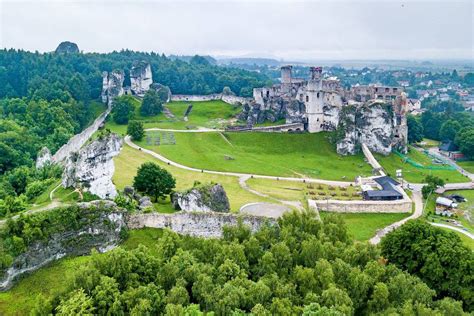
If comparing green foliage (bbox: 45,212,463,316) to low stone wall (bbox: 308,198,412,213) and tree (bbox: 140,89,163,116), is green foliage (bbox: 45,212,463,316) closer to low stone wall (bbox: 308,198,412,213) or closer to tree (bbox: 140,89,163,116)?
low stone wall (bbox: 308,198,412,213)

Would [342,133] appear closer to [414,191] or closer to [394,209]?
[414,191]

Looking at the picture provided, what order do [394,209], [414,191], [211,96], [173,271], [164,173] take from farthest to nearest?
[211,96] → [414,191] → [394,209] → [164,173] → [173,271]

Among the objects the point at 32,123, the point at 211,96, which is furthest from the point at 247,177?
the point at 211,96

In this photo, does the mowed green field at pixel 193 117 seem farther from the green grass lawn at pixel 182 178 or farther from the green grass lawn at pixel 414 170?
the green grass lawn at pixel 414 170

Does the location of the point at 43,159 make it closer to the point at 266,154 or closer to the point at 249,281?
the point at 266,154

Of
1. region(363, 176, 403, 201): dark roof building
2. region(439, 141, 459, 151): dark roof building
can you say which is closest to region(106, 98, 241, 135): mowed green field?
region(363, 176, 403, 201): dark roof building

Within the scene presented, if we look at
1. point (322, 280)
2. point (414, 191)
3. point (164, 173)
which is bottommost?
point (414, 191)

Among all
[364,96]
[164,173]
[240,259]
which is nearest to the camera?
[240,259]

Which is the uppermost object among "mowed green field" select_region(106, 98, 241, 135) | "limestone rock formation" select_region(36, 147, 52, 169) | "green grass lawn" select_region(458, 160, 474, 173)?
"mowed green field" select_region(106, 98, 241, 135)
